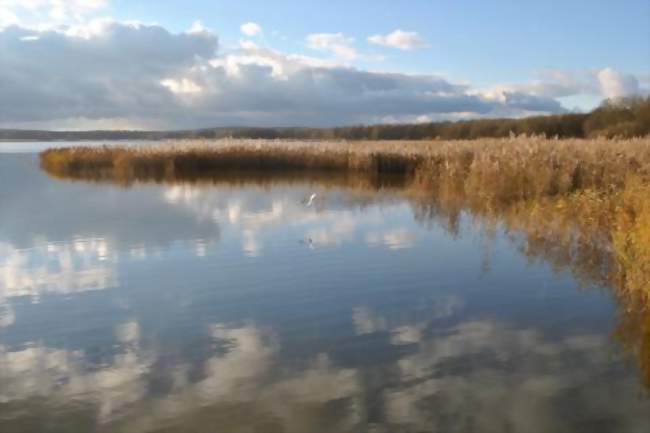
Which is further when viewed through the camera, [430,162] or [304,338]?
[430,162]

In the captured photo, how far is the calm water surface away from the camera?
442cm

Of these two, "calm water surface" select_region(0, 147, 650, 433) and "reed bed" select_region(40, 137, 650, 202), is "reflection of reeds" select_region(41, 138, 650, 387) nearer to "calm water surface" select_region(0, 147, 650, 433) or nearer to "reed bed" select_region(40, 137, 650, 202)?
"reed bed" select_region(40, 137, 650, 202)

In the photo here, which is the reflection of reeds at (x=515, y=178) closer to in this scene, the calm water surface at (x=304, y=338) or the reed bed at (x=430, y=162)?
the reed bed at (x=430, y=162)

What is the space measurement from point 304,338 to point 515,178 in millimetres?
11669

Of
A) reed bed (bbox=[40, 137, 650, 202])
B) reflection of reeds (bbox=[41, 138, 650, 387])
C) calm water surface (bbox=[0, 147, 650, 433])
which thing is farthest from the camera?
reed bed (bbox=[40, 137, 650, 202])

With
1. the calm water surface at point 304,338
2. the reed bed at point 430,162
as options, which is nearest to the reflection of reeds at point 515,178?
the reed bed at point 430,162

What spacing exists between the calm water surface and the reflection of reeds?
0.48 metres

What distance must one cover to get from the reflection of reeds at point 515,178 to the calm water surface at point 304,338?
48 centimetres

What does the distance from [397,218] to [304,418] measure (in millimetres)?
9949

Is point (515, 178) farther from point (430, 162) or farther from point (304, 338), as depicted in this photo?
point (304, 338)

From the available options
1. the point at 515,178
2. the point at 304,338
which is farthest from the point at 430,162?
the point at 304,338

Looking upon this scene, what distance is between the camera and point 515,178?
1630 cm

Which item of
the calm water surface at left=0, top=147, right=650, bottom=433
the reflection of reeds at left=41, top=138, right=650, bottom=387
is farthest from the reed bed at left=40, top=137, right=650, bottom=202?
the calm water surface at left=0, top=147, right=650, bottom=433

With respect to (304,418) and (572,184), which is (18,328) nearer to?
(304,418)
